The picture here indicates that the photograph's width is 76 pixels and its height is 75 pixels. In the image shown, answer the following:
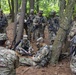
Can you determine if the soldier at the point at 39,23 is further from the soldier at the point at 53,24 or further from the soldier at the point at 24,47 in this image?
the soldier at the point at 24,47

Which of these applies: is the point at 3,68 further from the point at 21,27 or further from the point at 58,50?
the point at 21,27

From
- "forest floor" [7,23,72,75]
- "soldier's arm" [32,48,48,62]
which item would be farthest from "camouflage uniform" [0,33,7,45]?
"soldier's arm" [32,48,48,62]

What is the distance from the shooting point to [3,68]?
16.3ft

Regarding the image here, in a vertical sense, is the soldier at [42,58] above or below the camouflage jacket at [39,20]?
below

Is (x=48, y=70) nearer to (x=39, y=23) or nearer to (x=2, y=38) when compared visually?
(x=39, y=23)

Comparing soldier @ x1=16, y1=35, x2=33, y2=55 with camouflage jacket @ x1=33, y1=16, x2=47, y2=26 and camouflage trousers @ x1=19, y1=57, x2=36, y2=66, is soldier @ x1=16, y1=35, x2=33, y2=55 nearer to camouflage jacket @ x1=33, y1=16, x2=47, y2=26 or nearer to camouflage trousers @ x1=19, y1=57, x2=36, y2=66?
camouflage trousers @ x1=19, y1=57, x2=36, y2=66

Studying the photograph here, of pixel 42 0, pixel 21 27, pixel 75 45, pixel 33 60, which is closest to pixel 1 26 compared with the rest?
pixel 21 27

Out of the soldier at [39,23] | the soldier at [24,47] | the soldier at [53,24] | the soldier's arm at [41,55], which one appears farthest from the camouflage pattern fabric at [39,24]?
the soldier's arm at [41,55]

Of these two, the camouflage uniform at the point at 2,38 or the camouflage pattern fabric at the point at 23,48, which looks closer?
the camouflage pattern fabric at the point at 23,48

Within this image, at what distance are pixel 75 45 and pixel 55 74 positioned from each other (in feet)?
3.75

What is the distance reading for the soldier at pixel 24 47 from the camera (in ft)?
34.8

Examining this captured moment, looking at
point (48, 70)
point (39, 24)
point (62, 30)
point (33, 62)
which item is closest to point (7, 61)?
point (48, 70)

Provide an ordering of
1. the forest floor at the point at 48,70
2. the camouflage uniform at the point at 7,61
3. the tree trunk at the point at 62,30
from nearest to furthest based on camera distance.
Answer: the camouflage uniform at the point at 7,61
the forest floor at the point at 48,70
the tree trunk at the point at 62,30

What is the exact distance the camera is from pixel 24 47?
10992mm
